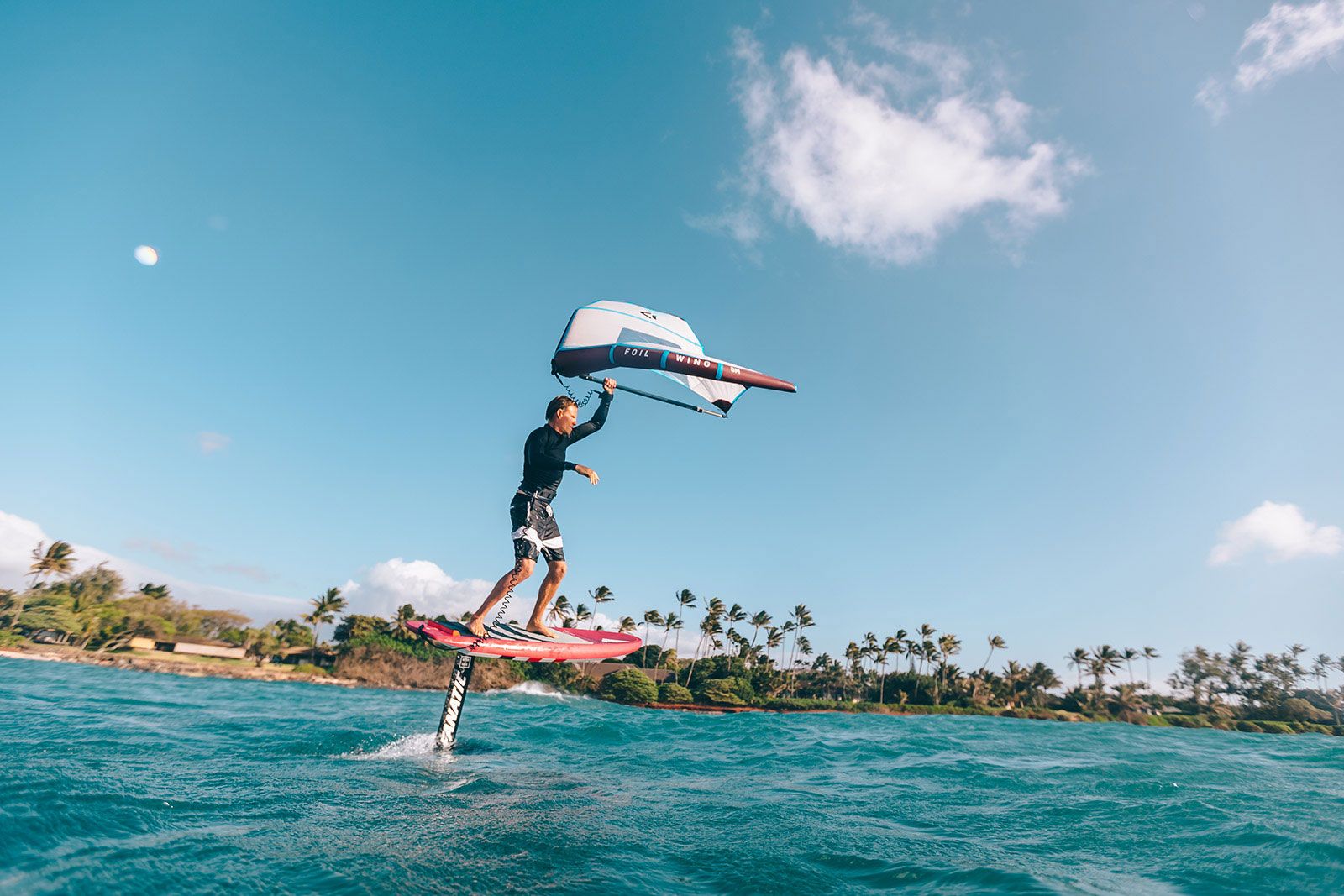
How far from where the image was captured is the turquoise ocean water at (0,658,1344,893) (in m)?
4.14

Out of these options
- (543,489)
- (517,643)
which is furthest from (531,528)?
(517,643)

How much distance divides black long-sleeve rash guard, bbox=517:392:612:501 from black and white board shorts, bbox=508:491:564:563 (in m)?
0.16

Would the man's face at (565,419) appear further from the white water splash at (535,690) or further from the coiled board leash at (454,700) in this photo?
the white water splash at (535,690)

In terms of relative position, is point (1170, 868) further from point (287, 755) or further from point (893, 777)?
point (287, 755)

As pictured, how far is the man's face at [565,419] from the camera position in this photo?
28.9 ft

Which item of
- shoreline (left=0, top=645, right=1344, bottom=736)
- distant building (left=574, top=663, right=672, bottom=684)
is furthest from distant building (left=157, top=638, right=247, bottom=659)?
distant building (left=574, top=663, right=672, bottom=684)

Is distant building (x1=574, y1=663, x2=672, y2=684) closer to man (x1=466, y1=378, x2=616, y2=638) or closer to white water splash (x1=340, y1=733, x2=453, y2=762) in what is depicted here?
white water splash (x1=340, y1=733, x2=453, y2=762)

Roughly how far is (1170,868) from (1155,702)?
5158 inches

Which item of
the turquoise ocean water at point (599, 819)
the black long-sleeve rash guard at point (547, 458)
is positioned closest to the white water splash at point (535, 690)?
the turquoise ocean water at point (599, 819)

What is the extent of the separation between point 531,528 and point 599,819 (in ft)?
13.5

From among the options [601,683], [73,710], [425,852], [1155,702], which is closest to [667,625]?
[601,683]

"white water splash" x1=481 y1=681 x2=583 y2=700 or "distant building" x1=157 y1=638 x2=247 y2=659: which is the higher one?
"distant building" x1=157 y1=638 x2=247 y2=659

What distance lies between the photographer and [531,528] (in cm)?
872

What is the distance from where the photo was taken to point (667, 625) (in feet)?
341
